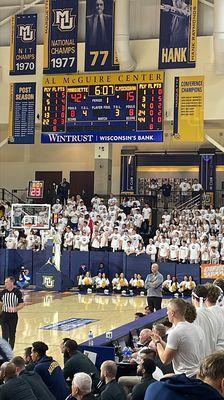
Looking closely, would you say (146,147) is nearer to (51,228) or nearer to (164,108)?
(164,108)

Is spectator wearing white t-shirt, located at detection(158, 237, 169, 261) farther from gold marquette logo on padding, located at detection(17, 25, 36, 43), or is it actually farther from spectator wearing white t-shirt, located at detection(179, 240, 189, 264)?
gold marquette logo on padding, located at detection(17, 25, 36, 43)

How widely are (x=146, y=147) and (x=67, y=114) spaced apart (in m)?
11.1

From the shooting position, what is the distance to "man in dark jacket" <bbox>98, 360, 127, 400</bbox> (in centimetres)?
685

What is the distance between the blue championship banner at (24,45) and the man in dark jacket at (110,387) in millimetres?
28327

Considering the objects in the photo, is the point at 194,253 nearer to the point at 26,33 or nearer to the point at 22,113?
the point at 22,113

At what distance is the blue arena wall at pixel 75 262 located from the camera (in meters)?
28.6

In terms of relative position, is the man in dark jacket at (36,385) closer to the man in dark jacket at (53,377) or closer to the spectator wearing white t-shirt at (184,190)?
the man in dark jacket at (53,377)

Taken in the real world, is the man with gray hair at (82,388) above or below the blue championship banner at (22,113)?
below

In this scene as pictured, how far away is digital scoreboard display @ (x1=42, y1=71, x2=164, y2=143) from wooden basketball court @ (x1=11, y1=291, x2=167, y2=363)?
8.39 meters

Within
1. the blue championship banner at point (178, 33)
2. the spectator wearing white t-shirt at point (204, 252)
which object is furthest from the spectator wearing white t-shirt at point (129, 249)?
the blue championship banner at point (178, 33)

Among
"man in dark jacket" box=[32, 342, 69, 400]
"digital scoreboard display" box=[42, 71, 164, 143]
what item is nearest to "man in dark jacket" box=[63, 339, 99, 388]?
"man in dark jacket" box=[32, 342, 69, 400]

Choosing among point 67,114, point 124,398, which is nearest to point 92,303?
point 67,114

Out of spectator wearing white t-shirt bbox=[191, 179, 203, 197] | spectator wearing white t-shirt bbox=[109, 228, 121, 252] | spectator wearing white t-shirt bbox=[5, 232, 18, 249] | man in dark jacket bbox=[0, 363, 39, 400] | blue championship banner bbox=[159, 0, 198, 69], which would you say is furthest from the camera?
spectator wearing white t-shirt bbox=[191, 179, 203, 197]

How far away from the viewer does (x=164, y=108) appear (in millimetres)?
32469
